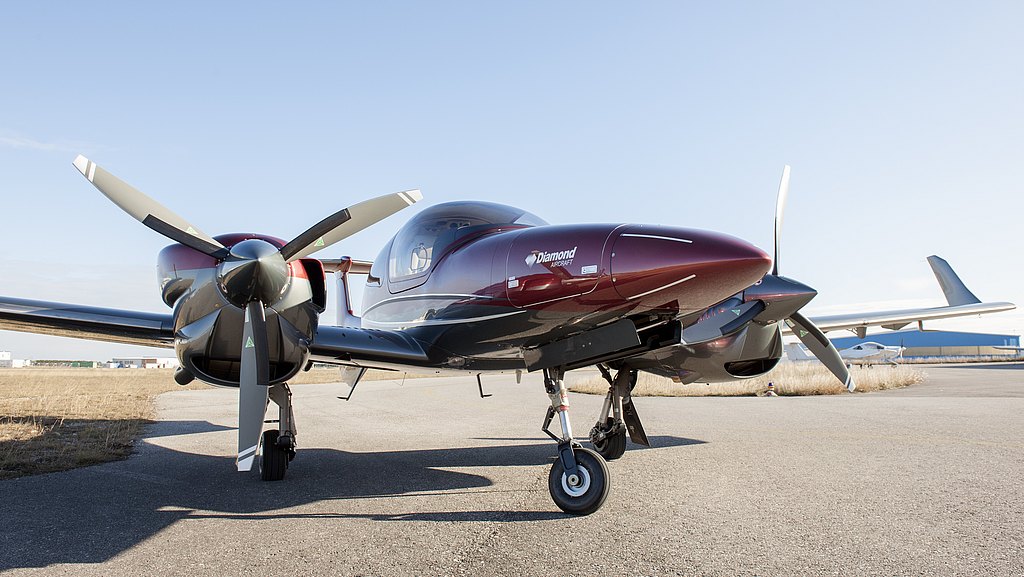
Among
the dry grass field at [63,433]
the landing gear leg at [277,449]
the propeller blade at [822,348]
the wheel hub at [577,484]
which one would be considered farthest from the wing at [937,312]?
the dry grass field at [63,433]

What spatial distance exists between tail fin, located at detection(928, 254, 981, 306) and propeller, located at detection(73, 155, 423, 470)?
38.0 feet

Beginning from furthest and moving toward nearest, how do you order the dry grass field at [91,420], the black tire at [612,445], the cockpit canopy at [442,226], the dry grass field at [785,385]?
the dry grass field at [785,385]
the black tire at [612,445]
the dry grass field at [91,420]
the cockpit canopy at [442,226]

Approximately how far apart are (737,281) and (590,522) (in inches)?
102

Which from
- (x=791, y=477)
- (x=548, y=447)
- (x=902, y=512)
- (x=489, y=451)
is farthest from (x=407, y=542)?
(x=548, y=447)

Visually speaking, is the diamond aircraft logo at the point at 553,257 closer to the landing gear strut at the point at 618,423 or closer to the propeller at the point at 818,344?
the landing gear strut at the point at 618,423

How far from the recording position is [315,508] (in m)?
6.61

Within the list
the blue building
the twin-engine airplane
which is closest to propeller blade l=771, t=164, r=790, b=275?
the twin-engine airplane

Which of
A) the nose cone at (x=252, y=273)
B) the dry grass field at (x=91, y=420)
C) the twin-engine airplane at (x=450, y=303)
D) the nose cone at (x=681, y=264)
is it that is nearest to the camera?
the nose cone at (x=681, y=264)

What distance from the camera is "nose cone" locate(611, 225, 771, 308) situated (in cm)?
557

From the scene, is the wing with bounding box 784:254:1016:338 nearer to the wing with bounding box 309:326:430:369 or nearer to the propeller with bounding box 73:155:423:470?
the wing with bounding box 309:326:430:369

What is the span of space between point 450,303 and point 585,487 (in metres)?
2.59

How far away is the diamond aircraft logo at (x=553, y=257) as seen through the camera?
20.2 ft

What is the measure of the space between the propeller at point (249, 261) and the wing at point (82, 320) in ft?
4.85

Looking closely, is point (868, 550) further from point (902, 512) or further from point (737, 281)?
point (737, 281)
